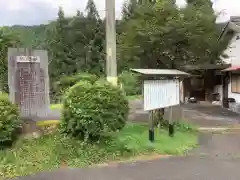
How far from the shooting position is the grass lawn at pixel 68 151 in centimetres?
698

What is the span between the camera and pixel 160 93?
372 inches

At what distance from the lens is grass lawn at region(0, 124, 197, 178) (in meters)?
6.98

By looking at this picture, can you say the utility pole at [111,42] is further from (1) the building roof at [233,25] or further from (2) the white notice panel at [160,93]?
(1) the building roof at [233,25]

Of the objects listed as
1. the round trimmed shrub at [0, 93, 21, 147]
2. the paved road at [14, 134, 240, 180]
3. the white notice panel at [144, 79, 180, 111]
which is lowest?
the paved road at [14, 134, 240, 180]

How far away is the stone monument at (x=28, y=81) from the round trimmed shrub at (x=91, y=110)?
1.06 m

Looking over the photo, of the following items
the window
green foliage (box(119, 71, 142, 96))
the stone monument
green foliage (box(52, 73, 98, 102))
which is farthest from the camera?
green foliage (box(119, 71, 142, 96))

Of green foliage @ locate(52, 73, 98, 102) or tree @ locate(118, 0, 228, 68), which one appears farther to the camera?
tree @ locate(118, 0, 228, 68)

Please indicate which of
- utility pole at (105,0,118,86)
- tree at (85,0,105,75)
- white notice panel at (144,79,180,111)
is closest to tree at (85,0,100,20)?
tree at (85,0,105,75)

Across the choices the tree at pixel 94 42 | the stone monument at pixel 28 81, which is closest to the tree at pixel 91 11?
the tree at pixel 94 42

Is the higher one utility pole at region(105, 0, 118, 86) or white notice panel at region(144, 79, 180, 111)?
utility pole at region(105, 0, 118, 86)

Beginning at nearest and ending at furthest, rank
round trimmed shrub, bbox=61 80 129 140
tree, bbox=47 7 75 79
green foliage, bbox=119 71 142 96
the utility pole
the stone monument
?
→ round trimmed shrub, bbox=61 80 129 140
the stone monument
the utility pole
green foliage, bbox=119 71 142 96
tree, bbox=47 7 75 79

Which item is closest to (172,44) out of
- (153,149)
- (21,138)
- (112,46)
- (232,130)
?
(232,130)

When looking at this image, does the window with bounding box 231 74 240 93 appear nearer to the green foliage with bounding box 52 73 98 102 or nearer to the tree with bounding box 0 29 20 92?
the green foliage with bounding box 52 73 98 102

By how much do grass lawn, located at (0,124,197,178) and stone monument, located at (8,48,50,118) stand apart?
1.00 m
